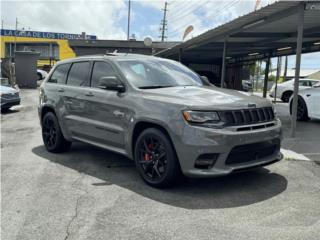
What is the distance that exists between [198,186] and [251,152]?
841 mm

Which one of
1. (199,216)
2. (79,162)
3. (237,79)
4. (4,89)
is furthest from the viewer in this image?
(237,79)

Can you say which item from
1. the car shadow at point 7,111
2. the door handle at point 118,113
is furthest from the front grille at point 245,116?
the car shadow at point 7,111

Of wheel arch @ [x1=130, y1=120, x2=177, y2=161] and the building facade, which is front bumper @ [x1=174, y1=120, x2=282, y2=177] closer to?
wheel arch @ [x1=130, y1=120, x2=177, y2=161]

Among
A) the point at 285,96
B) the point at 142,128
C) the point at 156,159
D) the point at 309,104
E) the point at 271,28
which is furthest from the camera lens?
the point at 285,96

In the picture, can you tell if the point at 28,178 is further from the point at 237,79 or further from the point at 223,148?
the point at 237,79

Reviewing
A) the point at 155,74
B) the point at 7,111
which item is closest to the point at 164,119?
the point at 155,74

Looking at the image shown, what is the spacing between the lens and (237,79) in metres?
30.2

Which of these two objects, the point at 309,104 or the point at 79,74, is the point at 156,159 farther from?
the point at 309,104

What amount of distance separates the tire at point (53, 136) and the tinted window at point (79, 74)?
2.71 feet

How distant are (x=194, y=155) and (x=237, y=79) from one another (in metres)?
26.6

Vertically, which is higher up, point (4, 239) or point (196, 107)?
point (196, 107)

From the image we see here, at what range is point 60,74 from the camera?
7.19m

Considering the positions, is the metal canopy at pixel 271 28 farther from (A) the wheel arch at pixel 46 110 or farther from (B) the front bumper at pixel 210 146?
(A) the wheel arch at pixel 46 110

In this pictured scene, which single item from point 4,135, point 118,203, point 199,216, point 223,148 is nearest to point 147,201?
point 118,203
